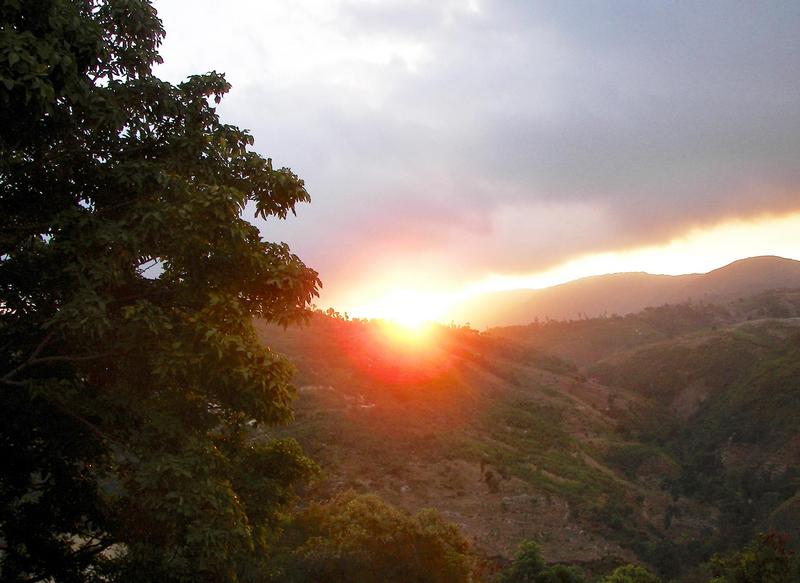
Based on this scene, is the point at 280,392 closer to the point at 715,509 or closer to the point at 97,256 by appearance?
the point at 97,256

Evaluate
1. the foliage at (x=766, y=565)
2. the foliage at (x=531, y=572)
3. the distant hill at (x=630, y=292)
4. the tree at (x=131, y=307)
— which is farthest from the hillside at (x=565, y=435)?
the distant hill at (x=630, y=292)

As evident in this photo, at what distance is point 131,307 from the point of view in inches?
234

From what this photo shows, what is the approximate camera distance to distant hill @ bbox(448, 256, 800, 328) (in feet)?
414

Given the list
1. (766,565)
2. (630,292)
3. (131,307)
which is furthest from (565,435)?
(630,292)

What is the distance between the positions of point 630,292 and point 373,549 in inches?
5921

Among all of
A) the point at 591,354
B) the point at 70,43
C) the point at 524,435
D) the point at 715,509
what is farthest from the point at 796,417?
the point at 70,43

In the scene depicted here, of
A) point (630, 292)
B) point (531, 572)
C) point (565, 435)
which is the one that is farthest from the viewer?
point (630, 292)

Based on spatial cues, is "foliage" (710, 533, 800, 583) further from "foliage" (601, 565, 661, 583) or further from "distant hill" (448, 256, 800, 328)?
"distant hill" (448, 256, 800, 328)

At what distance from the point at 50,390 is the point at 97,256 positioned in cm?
161

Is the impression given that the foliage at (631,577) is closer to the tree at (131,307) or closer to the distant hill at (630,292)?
the tree at (131,307)

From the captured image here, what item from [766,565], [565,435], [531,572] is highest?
[766,565]

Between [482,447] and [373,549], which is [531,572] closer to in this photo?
[373,549]

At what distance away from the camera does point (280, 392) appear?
6543mm

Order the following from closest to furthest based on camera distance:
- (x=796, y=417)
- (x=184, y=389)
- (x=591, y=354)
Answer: (x=184, y=389), (x=796, y=417), (x=591, y=354)
